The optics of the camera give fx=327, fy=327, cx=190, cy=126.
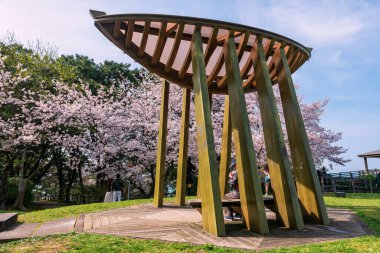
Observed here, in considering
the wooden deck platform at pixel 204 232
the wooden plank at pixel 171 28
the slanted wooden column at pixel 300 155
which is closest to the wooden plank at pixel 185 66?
the wooden plank at pixel 171 28

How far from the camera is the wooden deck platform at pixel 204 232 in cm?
496

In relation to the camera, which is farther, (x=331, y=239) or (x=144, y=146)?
(x=144, y=146)

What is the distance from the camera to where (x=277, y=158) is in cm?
616

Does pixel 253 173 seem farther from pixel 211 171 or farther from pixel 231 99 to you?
pixel 231 99

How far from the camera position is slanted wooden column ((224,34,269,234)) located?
18.2 ft

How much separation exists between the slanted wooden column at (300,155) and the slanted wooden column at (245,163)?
4.92 feet

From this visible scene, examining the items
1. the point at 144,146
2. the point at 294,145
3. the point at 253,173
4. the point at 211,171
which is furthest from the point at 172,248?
the point at 144,146

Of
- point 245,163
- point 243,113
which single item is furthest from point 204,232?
point 243,113

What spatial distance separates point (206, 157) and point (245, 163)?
742 millimetres

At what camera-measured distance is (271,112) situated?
632 centimetres

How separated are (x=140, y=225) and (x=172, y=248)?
2.13m

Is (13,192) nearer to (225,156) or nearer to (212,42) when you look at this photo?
(225,156)

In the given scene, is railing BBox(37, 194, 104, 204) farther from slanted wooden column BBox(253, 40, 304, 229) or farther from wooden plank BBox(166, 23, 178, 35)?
slanted wooden column BBox(253, 40, 304, 229)

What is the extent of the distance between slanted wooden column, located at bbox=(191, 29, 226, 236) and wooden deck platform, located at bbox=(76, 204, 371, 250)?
0.26 metres
